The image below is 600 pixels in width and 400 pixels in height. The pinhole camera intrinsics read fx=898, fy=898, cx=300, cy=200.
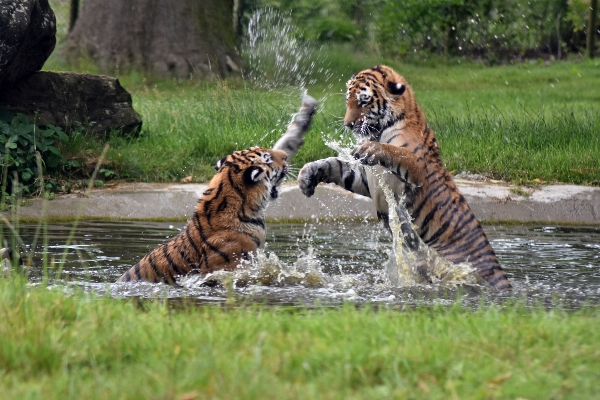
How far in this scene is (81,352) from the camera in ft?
10.2

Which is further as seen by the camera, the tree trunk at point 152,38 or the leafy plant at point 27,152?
the tree trunk at point 152,38

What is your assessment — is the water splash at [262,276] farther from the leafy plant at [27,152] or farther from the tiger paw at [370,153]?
the leafy plant at [27,152]

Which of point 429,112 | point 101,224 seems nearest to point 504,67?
point 429,112

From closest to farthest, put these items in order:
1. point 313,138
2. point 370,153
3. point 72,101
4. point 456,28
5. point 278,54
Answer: point 370,153, point 72,101, point 313,138, point 278,54, point 456,28

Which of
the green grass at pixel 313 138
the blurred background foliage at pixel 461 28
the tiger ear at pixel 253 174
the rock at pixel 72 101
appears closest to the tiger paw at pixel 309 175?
the tiger ear at pixel 253 174

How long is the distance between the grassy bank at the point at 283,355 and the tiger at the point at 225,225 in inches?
68.1

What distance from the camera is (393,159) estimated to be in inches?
213

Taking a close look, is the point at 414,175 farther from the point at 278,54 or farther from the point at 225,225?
the point at 278,54

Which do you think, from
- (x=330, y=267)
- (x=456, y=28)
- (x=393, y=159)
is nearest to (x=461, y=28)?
(x=456, y=28)

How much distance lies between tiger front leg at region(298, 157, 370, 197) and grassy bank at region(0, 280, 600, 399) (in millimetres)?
2295

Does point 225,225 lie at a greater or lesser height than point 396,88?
lesser

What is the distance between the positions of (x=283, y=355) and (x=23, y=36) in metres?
5.87

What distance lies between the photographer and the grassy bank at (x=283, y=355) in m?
2.76

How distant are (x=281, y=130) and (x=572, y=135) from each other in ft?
10.7
